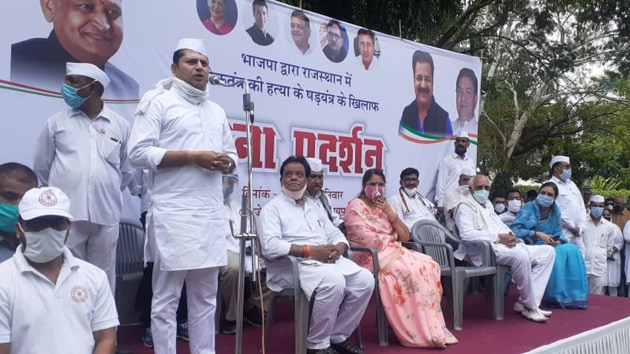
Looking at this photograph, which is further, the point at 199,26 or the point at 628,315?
the point at 628,315

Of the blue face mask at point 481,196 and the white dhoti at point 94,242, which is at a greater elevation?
the blue face mask at point 481,196

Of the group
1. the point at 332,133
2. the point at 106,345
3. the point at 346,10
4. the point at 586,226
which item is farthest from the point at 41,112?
the point at 586,226

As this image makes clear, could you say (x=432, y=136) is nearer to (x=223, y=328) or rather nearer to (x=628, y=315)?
(x=628, y=315)

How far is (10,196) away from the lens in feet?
10.9

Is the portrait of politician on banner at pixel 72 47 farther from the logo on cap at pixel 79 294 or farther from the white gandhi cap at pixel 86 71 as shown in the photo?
the logo on cap at pixel 79 294

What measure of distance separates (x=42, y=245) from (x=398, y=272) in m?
2.84

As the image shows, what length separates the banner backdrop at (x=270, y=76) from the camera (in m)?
4.30

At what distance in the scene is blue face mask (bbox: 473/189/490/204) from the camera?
618 cm

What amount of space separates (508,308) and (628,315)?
1.05 m

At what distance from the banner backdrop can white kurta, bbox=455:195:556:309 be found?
1.15 meters

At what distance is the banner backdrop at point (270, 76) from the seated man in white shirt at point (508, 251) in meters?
1.10

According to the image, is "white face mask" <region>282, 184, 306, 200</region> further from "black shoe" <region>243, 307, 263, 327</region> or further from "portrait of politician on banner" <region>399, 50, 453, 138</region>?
"portrait of politician on banner" <region>399, 50, 453, 138</region>

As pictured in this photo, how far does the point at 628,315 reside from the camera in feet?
20.0

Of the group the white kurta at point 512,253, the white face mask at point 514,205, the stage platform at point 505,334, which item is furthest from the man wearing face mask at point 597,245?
the white kurta at point 512,253
